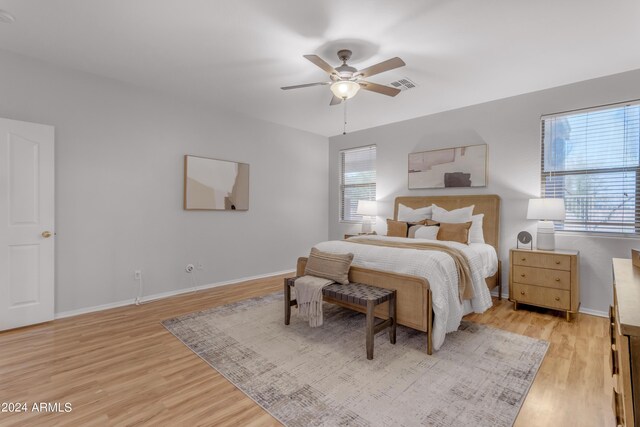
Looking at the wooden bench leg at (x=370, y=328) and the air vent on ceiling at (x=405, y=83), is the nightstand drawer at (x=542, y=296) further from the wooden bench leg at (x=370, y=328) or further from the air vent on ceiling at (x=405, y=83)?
the air vent on ceiling at (x=405, y=83)

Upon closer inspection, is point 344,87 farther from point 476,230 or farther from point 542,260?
point 542,260

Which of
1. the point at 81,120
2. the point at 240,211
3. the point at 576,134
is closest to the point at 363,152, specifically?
the point at 240,211

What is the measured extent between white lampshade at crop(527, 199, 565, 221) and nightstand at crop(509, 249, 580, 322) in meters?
0.38

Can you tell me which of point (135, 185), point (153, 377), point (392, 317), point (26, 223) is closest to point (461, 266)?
point (392, 317)

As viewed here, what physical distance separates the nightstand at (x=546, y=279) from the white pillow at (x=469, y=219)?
474 mm

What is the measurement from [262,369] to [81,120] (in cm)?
330

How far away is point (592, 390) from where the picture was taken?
2.00m

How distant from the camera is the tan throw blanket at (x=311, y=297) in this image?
2.77 metres

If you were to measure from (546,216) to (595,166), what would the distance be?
0.84m

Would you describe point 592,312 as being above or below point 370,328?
below

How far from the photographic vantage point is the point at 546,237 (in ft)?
11.5

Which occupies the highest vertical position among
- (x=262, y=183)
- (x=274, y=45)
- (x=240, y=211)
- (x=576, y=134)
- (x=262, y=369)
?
(x=274, y=45)

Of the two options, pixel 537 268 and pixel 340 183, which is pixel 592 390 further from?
pixel 340 183

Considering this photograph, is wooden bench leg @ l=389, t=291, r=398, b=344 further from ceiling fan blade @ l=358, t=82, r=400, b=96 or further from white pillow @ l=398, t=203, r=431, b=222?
white pillow @ l=398, t=203, r=431, b=222
